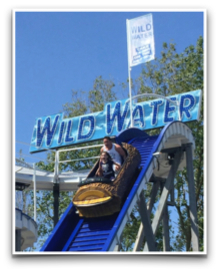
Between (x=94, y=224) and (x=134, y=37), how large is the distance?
849cm

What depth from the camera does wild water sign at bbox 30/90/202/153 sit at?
18484 millimetres

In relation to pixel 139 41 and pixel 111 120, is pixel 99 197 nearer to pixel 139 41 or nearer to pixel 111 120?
pixel 139 41

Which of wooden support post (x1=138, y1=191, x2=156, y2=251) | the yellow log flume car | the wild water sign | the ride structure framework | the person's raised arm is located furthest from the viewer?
the wild water sign

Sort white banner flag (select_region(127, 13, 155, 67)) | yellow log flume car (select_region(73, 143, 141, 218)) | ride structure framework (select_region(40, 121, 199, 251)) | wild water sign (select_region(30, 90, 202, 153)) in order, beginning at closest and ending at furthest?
1. ride structure framework (select_region(40, 121, 199, 251))
2. yellow log flume car (select_region(73, 143, 141, 218))
3. white banner flag (select_region(127, 13, 155, 67))
4. wild water sign (select_region(30, 90, 202, 153))

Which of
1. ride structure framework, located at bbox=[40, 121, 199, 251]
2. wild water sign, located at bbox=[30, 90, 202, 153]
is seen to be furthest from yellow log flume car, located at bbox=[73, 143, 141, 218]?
wild water sign, located at bbox=[30, 90, 202, 153]

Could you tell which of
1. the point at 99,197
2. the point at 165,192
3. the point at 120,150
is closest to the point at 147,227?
the point at 165,192

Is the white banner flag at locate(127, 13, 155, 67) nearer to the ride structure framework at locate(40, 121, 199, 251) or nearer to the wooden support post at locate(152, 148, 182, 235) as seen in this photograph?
the ride structure framework at locate(40, 121, 199, 251)

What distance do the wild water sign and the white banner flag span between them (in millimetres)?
1539

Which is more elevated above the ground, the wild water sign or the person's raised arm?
the wild water sign
